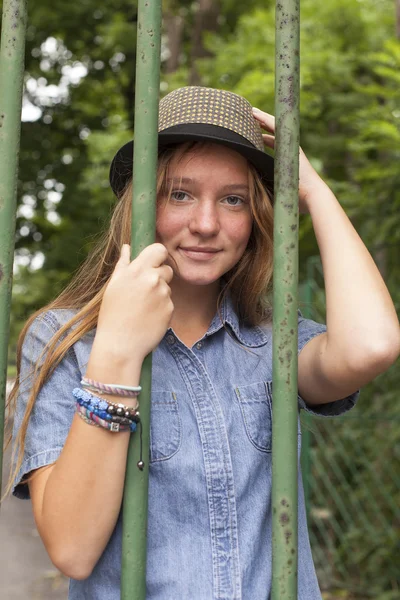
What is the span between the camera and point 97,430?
1.28m

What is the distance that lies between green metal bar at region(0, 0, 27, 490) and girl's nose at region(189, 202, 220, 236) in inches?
17.4

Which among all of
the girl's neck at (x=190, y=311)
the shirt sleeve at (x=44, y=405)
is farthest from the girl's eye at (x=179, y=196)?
the shirt sleeve at (x=44, y=405)

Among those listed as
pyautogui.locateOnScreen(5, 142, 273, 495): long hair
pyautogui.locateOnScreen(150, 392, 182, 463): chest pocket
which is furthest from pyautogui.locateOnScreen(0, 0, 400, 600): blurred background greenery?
pyautogui.locateOnScreen(150, 392, 182, 463): chest pocket

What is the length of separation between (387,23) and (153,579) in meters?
7.99

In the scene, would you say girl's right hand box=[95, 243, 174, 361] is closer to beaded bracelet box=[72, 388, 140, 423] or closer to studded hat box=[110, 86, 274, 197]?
beaded bracelet box=[72, 388, 140, 423]

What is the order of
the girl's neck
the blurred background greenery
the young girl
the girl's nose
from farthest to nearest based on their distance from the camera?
the blurred background greenery
the girl's neck
the girl's nose
the young girl

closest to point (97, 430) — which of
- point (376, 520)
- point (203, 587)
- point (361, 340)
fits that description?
point (203, 587)

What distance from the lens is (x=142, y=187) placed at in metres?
1.22

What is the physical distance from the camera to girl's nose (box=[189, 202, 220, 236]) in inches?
62.2

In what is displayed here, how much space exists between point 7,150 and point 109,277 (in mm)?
538

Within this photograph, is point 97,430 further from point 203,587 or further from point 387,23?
point 387,23

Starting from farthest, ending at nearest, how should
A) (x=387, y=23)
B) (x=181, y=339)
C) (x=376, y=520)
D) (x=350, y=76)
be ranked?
(x=387, y=23)
(x=350, y=76)
(x=376, y=520)
(x=181, y=339)

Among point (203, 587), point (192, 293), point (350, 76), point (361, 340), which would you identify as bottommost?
point (203, 587)

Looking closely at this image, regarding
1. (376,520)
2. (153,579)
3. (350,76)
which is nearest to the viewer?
(153,579)
